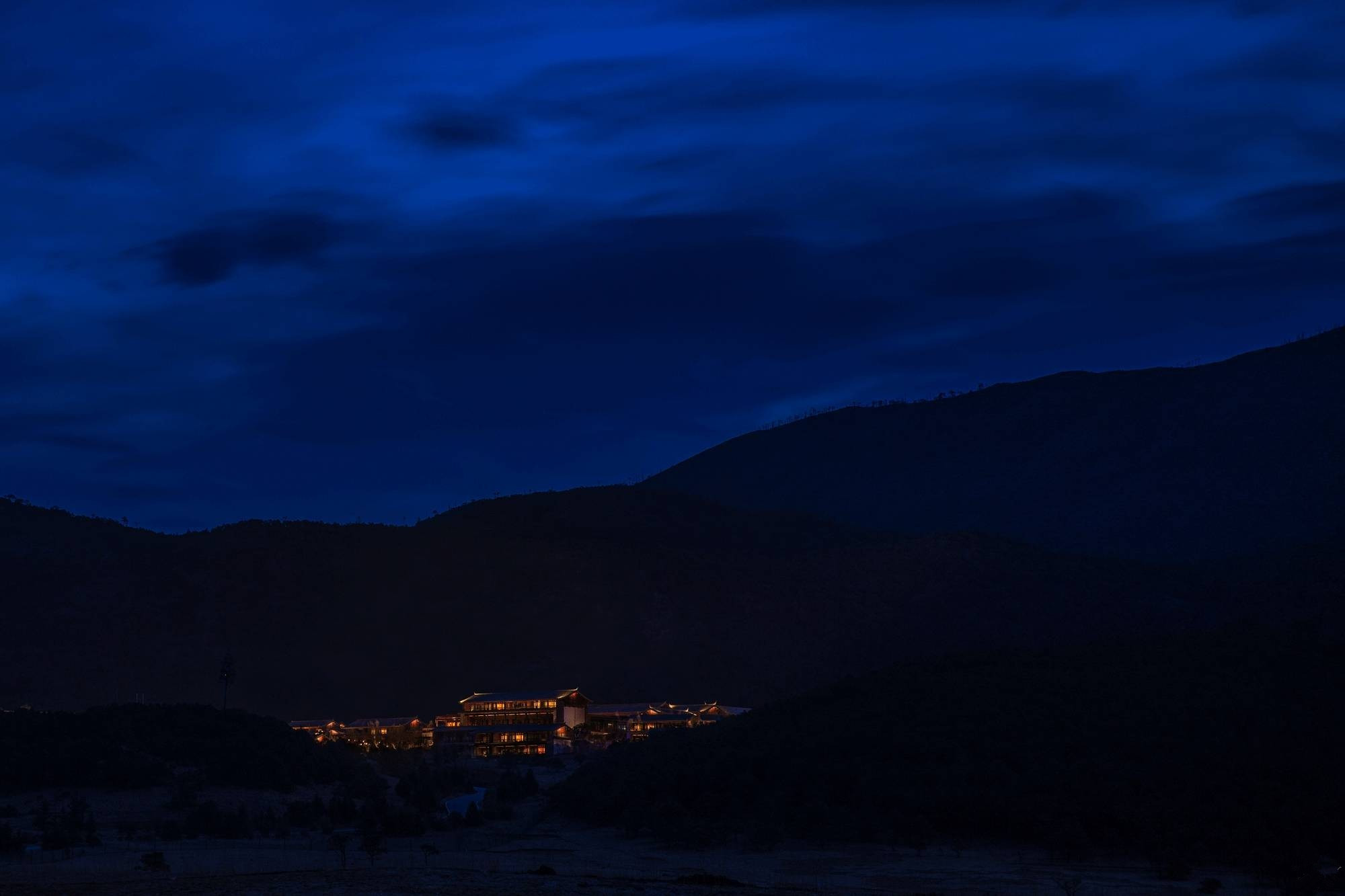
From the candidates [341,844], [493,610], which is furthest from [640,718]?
[341,844]

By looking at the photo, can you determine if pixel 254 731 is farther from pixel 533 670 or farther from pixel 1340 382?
pixel 1340 382

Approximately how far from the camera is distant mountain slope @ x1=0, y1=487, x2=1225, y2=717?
4488 inches

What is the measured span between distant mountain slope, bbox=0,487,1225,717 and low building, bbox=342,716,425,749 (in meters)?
19.7

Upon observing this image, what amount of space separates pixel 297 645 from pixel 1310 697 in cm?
9038

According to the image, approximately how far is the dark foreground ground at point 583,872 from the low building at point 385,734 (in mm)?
44152

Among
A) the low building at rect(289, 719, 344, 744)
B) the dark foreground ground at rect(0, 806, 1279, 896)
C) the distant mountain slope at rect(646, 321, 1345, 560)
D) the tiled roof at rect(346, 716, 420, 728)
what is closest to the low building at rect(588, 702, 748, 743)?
the tiled roof at rect(346, 716, 420, 728)

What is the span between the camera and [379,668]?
123m

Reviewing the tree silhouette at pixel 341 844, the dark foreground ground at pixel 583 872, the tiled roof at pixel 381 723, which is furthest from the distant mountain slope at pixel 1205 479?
the tree silhouette at pixel 341 844

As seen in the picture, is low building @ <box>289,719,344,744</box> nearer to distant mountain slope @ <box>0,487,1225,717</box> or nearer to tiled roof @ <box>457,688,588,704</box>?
tiled roof @ <box>457,688,588,704</box>

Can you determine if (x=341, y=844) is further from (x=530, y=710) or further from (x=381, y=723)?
(x=530, y=710)

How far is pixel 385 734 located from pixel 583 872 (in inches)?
2205

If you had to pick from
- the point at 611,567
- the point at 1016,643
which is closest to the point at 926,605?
the point at 1016,643

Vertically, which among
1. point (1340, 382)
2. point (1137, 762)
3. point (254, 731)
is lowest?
point (1137, 762)

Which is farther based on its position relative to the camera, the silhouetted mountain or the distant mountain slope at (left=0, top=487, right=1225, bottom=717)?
the distant mountain slope at (left=0, top=487, right=1225, bottom=717)
